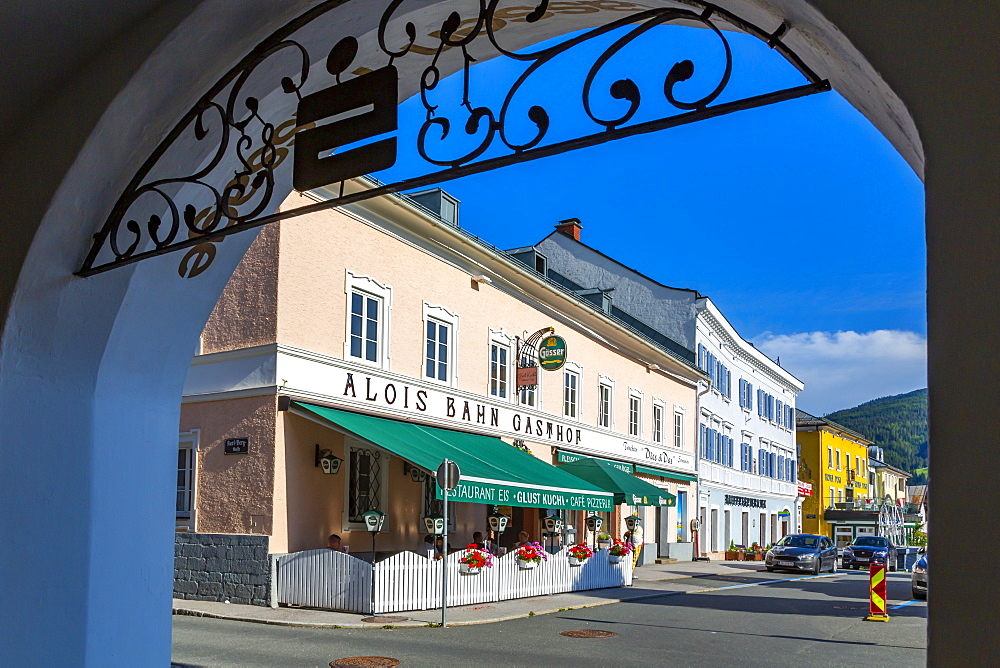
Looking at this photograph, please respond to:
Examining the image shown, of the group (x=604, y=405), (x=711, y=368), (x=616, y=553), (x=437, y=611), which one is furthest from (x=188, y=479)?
(x=711, y=368)

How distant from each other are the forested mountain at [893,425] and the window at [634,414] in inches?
4545

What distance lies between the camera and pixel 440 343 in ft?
63.8

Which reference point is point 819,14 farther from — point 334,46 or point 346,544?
point 346,544

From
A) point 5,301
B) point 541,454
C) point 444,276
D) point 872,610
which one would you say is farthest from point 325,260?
point 5,301

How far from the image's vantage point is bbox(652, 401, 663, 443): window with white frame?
32.1 meters

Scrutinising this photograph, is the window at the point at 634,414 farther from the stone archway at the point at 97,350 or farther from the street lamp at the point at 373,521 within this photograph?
the stone archway at the point at 97,350

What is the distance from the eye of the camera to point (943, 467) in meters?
1.92

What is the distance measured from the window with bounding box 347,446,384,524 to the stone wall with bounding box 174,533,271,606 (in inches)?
83.7

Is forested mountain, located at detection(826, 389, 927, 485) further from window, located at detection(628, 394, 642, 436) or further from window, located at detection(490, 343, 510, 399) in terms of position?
window, located at detection(490, 343, 510, 399)

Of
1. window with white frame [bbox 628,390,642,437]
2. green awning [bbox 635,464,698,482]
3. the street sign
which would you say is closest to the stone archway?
the street sign

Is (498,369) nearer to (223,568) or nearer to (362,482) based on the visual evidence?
(362,482)

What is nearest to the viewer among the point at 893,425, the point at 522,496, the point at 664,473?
the point at 522,496

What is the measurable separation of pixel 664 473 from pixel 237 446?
1939cm

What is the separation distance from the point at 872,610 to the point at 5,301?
16.0 meters
